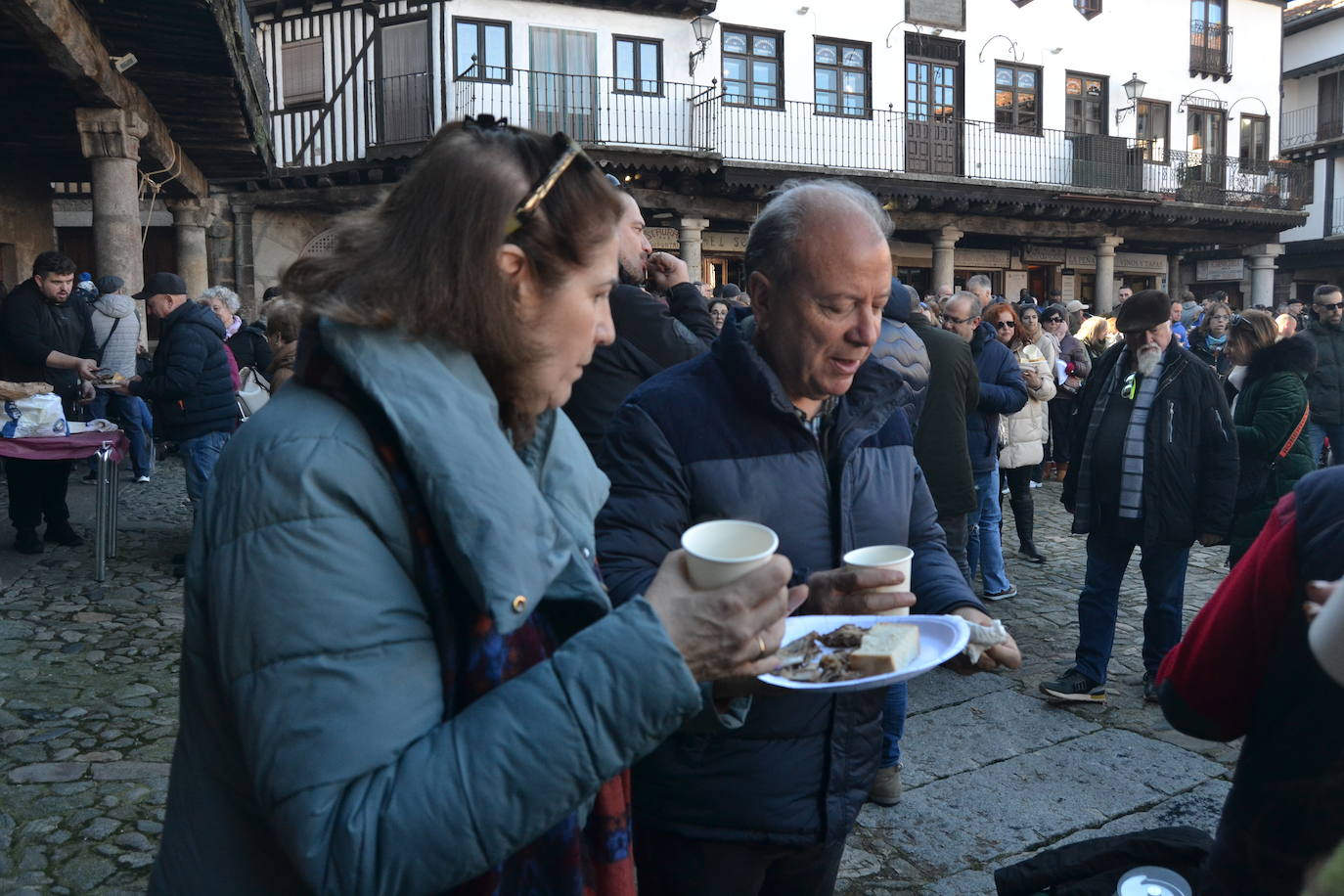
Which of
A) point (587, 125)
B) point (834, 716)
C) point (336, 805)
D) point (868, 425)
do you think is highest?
point (587, 125)

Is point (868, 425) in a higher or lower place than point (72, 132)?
lower

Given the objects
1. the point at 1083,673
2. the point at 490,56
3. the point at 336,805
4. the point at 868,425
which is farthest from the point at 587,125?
the point at 336,805

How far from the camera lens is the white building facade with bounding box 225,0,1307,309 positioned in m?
17.7

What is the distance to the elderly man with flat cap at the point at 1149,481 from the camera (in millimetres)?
4828

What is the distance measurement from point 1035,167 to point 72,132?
18.1 m

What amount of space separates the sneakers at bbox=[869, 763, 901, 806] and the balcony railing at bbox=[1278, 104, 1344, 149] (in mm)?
33010

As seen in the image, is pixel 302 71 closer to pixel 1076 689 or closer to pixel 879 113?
pixel 879 113

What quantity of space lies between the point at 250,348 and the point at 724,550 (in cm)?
771

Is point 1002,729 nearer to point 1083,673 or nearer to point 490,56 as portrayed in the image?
point 1083,673

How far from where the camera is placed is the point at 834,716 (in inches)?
81.6

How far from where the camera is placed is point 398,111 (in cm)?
1770

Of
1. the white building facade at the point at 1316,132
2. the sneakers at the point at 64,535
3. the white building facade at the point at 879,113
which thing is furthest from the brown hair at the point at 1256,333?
the white building facade at the point at 1316,132

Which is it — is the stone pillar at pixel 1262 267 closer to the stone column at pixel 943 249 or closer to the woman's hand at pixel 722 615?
the stone column at pixel 943 249

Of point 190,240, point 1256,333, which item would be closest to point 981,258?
point 190,240
